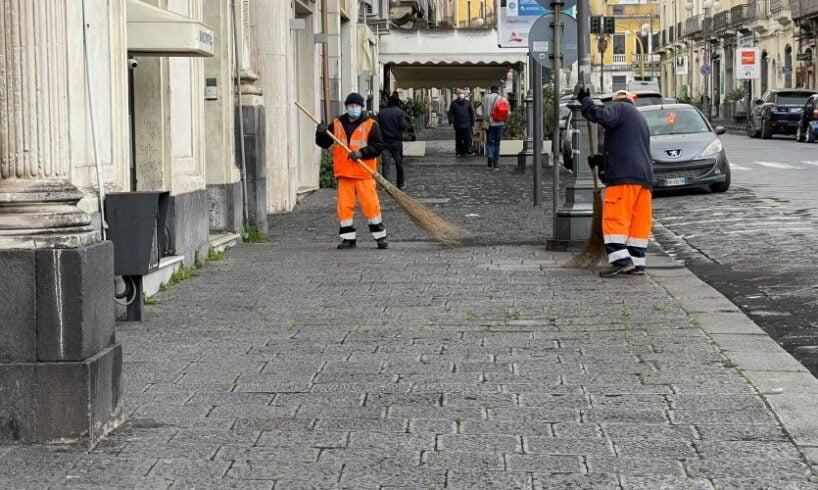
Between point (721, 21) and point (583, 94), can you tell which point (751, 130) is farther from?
point (583, 94)

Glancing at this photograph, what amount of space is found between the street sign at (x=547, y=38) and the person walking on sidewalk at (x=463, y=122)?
67.7 ft

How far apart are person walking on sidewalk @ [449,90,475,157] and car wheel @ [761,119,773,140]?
1281 cm

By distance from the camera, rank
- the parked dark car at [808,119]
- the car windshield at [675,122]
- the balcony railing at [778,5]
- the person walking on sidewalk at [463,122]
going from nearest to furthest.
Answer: the car windshield at [675,122]
the person walking on sidewalk at [463,122]
the parked dark car at [808,119]
the balcony railing at [778,5]

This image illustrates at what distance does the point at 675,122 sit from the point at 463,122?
14606 mm

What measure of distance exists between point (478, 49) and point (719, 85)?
175 feet

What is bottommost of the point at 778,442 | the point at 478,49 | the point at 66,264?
the point at 778,442

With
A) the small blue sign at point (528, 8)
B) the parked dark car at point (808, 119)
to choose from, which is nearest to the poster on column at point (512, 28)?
the small blue sign at point (528, 8)

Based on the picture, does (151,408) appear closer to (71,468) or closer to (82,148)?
(71,468)

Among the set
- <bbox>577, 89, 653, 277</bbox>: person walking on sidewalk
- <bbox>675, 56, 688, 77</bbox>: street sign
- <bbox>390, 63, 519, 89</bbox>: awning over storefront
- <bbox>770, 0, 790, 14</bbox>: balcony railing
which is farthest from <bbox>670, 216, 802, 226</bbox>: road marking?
<bbox>675, 56, 688, 77</bbox>: street sign

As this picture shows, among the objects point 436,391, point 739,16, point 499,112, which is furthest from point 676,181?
point 739,16

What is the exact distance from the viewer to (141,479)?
5371 mm

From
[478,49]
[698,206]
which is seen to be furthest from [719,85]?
[698,206]

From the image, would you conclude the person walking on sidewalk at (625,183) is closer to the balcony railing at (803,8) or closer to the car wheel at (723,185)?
the car wheel at (723,185)

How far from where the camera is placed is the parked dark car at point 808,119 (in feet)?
141
